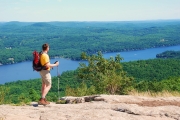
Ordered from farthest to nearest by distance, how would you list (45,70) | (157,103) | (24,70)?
(24,70) < (157,103) < (45,70)

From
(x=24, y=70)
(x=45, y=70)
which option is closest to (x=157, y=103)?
(x=45, y=70)

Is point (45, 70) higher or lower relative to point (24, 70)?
higher

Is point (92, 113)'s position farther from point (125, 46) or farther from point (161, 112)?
point (125, 46)

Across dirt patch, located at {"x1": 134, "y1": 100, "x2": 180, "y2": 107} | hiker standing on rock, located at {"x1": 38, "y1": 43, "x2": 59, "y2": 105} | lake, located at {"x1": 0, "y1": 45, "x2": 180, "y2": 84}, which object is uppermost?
hiker standing on rock, located at {"x1": 38, "y1": 43, "x2": 59, "y2": 105}

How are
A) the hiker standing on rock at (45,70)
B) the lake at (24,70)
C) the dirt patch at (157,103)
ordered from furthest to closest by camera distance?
1. the lake at (24,70)
2. the dirt patch at (157,103)
3. the hiker standing on rock at (45,70)

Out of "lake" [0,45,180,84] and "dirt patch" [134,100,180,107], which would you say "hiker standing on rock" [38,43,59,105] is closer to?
"dirt patch" [134,100,180,107]

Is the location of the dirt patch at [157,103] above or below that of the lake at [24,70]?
above

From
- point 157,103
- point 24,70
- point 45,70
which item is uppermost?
point 45,70

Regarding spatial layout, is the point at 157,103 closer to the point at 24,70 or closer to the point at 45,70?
the point at 45,70

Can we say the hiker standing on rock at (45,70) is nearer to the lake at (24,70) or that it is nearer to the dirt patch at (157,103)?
the dirt patch at (157,103)

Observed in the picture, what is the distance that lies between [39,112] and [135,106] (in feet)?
8.09

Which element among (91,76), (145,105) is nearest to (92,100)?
(145,105)

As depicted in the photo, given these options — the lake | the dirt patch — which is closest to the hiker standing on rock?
the dirt patch

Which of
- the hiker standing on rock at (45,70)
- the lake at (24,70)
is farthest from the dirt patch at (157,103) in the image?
the lake at (24,70)
